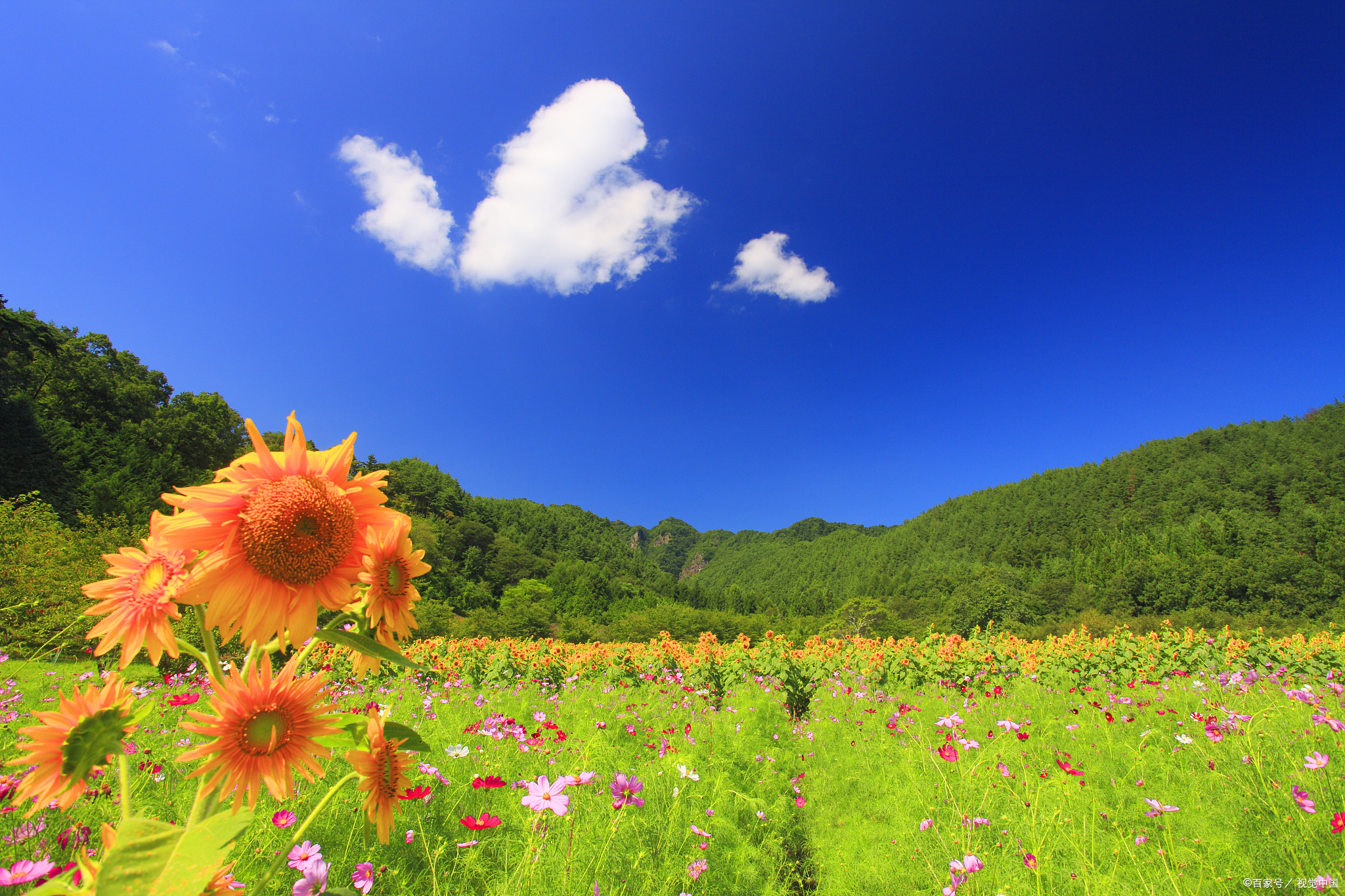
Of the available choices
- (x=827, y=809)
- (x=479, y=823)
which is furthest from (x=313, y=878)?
(x=827, y=809)

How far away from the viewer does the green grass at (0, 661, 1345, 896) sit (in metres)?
2.66

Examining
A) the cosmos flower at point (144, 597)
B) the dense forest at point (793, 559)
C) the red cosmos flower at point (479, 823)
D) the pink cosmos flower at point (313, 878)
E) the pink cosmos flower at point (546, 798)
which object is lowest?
the red cosmos flower at point (479, 823)

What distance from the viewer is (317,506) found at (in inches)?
34.6

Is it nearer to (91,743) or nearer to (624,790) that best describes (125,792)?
(91,743)

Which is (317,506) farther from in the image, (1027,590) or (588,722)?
(1027,590)

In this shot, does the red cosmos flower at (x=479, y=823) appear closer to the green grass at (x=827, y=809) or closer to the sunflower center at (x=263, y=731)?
the green grass at (x=827, y=809)

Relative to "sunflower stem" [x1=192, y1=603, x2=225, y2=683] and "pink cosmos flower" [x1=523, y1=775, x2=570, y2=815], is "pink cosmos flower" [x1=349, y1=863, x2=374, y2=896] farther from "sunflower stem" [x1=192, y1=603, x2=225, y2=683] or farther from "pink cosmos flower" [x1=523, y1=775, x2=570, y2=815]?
"sunflower stem" [x1=192, y1=603, x2=225, y2=683]

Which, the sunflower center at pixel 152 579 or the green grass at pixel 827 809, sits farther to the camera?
the green grass at pixel 827 809

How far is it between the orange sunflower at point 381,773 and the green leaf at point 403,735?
0.01 meters

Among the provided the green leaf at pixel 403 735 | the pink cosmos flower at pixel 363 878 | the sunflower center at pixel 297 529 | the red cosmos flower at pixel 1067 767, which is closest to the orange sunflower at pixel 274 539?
the sunflower center at pixel 297 529

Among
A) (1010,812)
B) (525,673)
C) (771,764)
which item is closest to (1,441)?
(525,673)

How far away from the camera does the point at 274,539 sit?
2.75ft

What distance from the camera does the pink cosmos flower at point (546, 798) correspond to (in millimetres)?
1771

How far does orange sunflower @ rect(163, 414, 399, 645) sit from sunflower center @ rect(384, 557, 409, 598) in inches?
1.8
